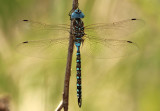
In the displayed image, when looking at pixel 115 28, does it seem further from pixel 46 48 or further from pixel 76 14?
pixel 46 48

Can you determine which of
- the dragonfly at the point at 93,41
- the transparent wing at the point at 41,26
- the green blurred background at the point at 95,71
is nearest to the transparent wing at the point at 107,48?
the dragonfly at the point at 93,41

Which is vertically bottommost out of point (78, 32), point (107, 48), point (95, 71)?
point (95, 71)

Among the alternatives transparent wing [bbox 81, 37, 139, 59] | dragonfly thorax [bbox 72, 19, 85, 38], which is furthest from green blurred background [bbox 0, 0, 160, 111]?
dragonfly thorax [bbox 72, 19, 85, 38]

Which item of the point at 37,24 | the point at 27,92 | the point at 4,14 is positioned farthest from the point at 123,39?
the point at 4,14

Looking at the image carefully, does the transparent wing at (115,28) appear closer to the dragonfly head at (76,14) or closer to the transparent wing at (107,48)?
the transparent wing at (107,48)

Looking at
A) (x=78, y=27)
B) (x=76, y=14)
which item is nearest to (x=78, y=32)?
(x=78, y=27)

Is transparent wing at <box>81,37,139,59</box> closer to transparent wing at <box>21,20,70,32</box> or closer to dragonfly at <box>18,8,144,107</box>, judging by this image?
dragonfly at <box>18,8,144,107</box>
